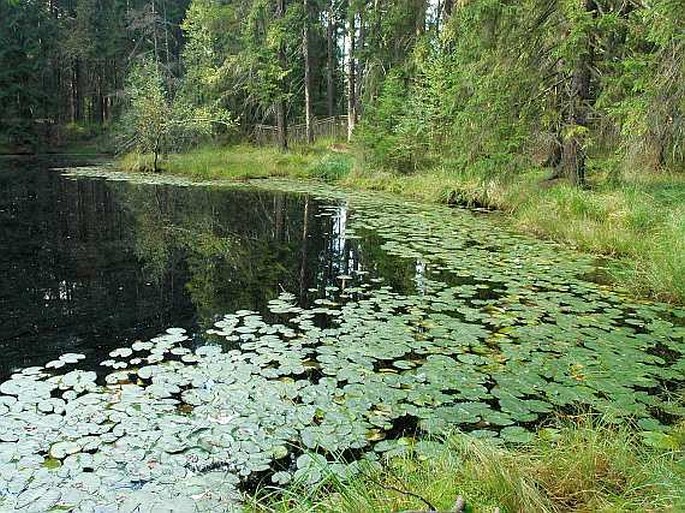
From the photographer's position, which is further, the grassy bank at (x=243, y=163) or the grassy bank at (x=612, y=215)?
the grassy bank at (x=243, y=163)

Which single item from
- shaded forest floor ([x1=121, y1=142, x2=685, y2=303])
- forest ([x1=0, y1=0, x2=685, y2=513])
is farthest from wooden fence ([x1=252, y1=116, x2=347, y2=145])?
forest ([x1=0, y1=0, x2=685, y2=513])

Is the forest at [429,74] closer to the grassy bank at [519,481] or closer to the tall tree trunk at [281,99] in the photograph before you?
the tall tree trunk at [281,99]

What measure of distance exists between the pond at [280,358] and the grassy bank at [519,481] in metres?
0.28

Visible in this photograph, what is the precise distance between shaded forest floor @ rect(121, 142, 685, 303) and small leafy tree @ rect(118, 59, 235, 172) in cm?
669

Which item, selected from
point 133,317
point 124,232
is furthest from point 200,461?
point 124,232

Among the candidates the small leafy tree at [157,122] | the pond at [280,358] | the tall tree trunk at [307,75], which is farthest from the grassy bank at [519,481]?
the tall tree trunk at [307,75]

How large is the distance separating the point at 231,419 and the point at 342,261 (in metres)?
4.58

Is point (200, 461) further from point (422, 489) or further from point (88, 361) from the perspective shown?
point (88, 361)

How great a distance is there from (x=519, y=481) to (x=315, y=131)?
75.8 ft

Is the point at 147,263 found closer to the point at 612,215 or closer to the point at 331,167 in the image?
the point at 612,215

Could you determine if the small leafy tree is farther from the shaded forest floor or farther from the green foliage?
the shaded forest floor

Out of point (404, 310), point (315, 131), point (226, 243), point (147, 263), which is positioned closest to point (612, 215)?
point (404, 310)

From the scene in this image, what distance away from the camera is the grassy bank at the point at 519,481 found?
2096 millimetres

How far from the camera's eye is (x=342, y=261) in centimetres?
761
